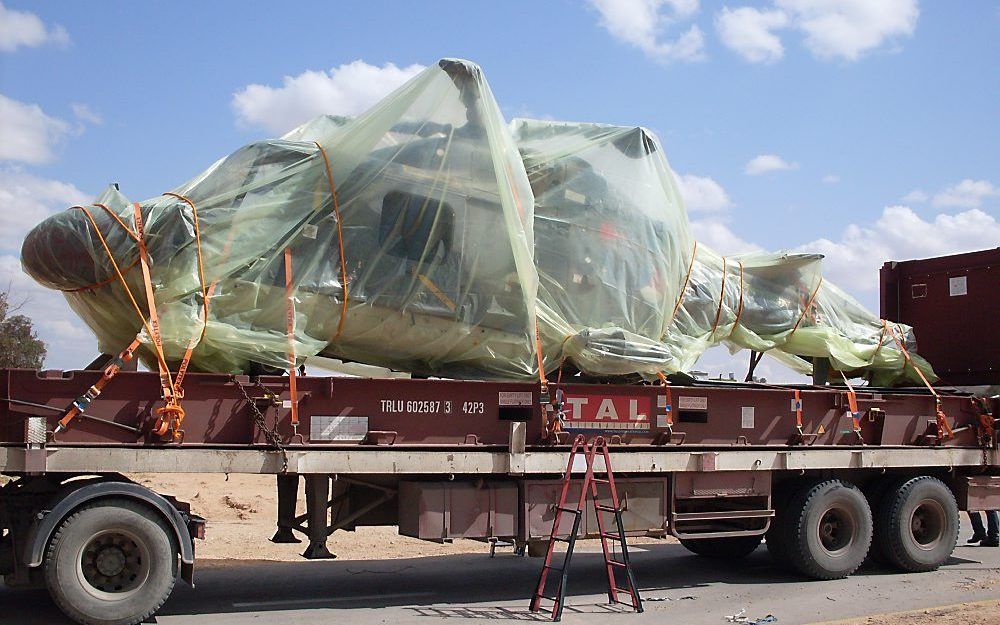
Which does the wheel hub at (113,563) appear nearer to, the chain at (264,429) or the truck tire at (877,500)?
the chain at (264,429)

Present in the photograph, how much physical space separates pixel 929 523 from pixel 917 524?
0.47 feet

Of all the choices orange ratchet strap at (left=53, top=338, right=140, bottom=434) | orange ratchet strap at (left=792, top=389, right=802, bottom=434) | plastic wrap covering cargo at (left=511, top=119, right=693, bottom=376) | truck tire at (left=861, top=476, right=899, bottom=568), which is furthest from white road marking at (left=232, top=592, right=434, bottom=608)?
truck tire at (left=861, top=476, right=899, bottom=568)

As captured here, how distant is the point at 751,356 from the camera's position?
1075 cm

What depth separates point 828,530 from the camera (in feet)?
33.0

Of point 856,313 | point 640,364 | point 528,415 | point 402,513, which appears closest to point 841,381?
point 856,313

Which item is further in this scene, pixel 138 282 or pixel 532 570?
pixel 532 570

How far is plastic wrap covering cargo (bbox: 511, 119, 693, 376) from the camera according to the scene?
28.2 feet

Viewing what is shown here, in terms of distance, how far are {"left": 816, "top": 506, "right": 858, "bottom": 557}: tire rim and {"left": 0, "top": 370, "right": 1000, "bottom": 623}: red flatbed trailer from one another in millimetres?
20

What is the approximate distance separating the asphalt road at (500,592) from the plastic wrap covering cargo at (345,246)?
6.84 ft

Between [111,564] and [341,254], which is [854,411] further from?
[111,564]

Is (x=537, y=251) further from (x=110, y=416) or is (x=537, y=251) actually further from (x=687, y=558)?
(x=687, y=558)

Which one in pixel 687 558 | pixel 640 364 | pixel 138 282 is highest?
pixel 138 282

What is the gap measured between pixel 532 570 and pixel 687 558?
88.1 inches

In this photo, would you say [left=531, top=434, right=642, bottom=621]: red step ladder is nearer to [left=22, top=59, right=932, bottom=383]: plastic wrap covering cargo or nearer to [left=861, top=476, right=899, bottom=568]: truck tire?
[left=22, top=59, right=932, bottom=383]: plastic wrap covering cargo
